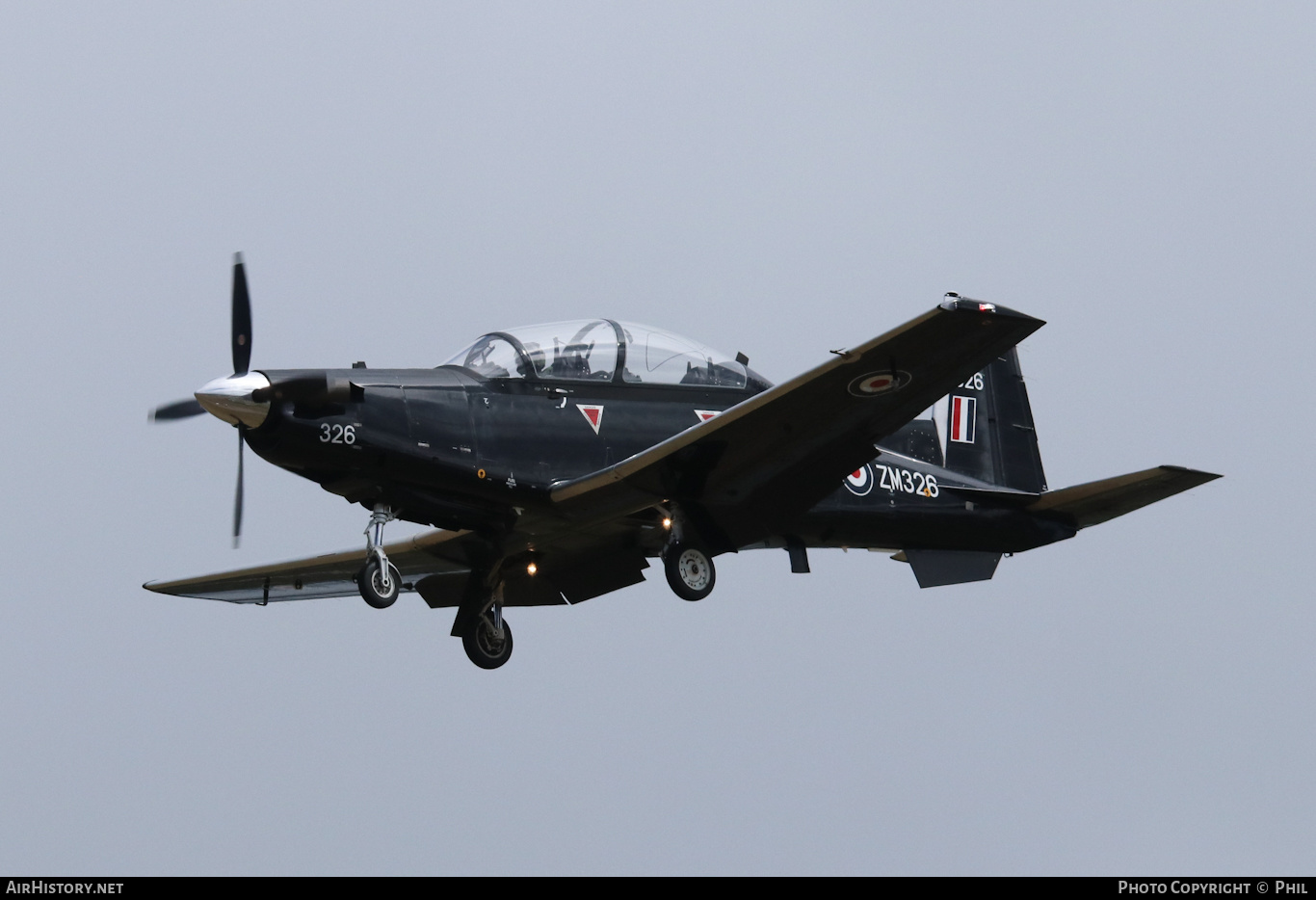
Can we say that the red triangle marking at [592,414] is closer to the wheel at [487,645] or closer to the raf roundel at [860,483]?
Result: the wheel at [487,645]

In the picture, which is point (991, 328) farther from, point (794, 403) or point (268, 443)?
point (268, 443)

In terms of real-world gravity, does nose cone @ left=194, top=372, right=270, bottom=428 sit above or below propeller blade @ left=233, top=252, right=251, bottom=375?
below

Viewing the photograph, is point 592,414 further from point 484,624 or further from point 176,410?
point 176,410

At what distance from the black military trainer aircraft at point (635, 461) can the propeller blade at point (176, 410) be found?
2 centimetres

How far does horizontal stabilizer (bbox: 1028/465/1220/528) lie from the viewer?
19.9 m

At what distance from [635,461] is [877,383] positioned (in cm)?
243

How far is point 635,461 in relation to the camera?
18594 millimetres

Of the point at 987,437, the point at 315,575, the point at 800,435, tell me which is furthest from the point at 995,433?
the point at 315,575

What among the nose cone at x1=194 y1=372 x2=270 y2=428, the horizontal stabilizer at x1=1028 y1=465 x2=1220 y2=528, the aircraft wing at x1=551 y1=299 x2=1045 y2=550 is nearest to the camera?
the aircraft wing at x1=551 y1=299 x2=1045 y2=550

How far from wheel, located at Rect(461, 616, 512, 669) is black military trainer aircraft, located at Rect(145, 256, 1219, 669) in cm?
2

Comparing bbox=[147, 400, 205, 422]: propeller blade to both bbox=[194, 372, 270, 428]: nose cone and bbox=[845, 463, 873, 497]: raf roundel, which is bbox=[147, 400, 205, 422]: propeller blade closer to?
bbox=[194, 372, 270, 428]: nose cone

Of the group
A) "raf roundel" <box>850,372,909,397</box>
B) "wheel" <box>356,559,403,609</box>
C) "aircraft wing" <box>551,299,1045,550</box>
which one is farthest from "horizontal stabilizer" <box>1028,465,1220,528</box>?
"wheel" <box>356,559,403,609</box>

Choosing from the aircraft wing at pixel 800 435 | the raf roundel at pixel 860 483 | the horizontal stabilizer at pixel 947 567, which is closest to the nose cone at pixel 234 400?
the aircraft wing at pixel 800 435
